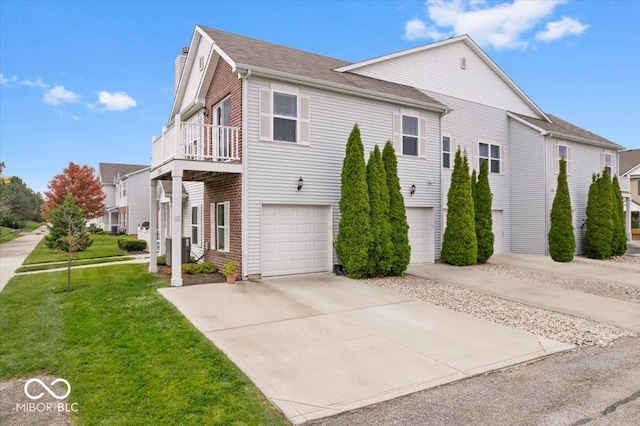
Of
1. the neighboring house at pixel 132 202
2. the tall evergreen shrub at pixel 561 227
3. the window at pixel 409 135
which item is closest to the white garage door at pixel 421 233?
the window at pixel 409 135

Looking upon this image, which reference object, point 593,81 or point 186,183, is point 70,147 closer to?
point 186,183

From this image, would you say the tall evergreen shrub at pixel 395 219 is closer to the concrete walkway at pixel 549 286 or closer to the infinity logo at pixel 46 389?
the concrete walkway at pixel 549 286

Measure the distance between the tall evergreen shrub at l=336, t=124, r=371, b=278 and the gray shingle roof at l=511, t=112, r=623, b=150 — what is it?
10676 millimetres

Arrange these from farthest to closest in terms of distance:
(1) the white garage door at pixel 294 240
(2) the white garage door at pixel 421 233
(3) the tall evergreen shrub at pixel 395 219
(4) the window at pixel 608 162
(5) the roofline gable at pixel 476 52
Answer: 1. (4) the window at pixel 608 162
2. (5) the roofline gable at pixel 476 52
3. (2) the white garage door at pixel 421 233
4. (3) the tall evergreen shrub at pixel 395 219
5. (1) the white garage door at pixel 294 240

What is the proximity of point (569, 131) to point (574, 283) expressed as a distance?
35.0 feet

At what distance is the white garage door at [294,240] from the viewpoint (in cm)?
1103

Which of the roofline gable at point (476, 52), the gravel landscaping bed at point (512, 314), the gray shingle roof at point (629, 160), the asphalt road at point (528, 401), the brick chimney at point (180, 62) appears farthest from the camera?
the gray shingle roof at point (629, 160)

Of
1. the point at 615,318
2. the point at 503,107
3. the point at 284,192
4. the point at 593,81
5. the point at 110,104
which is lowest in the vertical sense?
the point at 615,318

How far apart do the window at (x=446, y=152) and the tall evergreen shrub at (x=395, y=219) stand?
439 cm

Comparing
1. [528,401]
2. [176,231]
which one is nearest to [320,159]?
[176,231]

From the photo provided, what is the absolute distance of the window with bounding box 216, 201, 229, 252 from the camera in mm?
11664

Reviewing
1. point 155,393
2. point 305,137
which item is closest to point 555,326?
point 155,393

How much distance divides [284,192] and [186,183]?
6377 mm

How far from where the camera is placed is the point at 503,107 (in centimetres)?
1808
